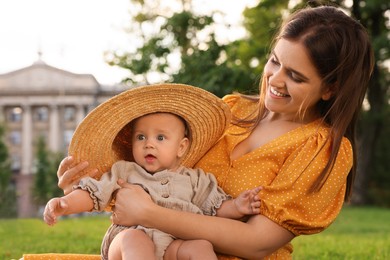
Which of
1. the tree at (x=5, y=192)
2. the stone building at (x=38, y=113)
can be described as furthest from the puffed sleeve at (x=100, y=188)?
the stone building at (x=38, y=113)

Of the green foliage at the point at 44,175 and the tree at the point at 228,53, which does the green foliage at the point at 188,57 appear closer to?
the tree at the point at 228,53

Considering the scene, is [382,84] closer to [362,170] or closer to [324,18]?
[362,170]

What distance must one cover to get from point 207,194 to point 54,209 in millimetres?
563

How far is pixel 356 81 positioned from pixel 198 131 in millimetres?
599

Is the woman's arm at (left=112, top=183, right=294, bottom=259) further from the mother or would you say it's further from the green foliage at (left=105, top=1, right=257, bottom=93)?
the green foliage at (left=105, top=1, right=257, bottom=93)

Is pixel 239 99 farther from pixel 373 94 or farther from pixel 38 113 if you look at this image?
pixel 38 113

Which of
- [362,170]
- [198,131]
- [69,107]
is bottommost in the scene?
[69,107]

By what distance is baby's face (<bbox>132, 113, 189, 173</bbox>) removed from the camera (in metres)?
2.57

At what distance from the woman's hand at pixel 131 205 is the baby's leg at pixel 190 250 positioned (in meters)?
0.12

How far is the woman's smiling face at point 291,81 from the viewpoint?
98.7 inches

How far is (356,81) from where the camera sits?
2.61 m

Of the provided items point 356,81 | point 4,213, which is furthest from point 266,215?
point 4,213

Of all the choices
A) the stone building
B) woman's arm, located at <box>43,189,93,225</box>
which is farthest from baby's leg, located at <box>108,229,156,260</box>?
the stone building

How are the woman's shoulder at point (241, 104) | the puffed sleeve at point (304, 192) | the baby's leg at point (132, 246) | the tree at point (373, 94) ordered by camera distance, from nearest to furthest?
the baby's leg at point (132, 246), the puffed sleeve at point (304, 192), the woman's shoulder at point (241, 104), the tree at point (373, 94)
